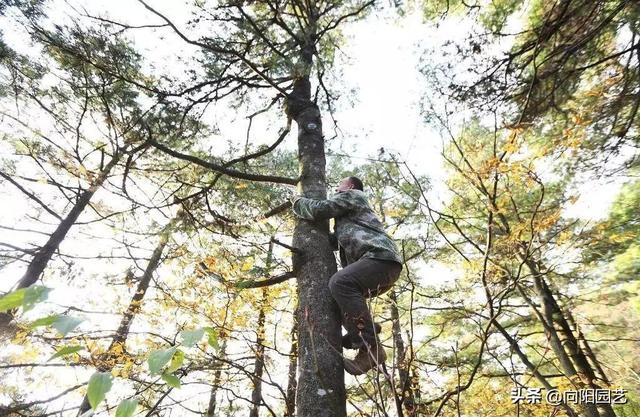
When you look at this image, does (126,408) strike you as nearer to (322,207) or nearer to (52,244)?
(322,207)

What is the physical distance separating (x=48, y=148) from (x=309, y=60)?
5.84m

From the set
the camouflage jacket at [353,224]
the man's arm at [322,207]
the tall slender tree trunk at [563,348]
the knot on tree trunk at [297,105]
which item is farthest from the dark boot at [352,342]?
the tall slender tree trunk at [563,348]

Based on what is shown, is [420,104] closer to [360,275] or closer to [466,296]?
[360,275]

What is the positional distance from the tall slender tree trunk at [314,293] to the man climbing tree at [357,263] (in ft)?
0.37

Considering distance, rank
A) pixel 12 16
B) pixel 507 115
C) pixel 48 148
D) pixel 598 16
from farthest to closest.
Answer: pixel 48 148
pixel 12 16
pixel 507 115
pixel 598 16

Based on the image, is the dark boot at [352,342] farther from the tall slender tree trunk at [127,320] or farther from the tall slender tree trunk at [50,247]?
the tall slender tree trunk at [50,247]

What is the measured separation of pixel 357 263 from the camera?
2391mm

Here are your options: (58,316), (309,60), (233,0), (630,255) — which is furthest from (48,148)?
(630,255)

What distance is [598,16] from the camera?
11.6ft

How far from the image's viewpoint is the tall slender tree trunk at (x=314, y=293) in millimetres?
1976

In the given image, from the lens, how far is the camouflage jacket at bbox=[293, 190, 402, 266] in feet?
8.20

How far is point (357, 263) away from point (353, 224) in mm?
371

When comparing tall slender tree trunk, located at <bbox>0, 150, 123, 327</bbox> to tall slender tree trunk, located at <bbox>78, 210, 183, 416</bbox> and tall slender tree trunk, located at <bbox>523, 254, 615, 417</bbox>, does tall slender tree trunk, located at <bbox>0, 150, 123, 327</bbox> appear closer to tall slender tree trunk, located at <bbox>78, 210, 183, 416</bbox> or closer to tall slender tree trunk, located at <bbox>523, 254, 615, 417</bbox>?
tall slender tree trunk, located at <bbox>78, 210, 183, 416</bbox>

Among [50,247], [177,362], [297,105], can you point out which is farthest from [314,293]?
[50,247]
